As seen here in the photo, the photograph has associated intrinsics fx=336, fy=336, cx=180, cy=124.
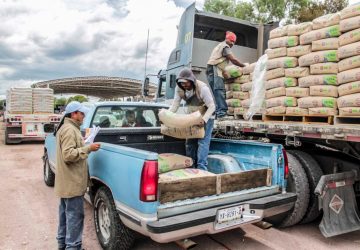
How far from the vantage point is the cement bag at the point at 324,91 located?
428cm

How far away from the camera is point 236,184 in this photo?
11.7ft

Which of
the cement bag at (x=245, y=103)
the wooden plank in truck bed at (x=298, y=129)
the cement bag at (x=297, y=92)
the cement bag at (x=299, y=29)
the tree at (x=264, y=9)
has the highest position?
the tree at (x=264, y=9)

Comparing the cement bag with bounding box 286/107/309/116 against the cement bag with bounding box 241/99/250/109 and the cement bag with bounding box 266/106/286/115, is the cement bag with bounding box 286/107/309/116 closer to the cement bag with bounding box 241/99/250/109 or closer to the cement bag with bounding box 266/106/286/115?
the cement bag with bounding box 266/106/286/115

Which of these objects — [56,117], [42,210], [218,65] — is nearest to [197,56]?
[218,65]

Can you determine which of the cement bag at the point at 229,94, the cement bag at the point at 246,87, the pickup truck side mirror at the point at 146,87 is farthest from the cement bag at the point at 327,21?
the pickup truck side mirror at the point at 146,87

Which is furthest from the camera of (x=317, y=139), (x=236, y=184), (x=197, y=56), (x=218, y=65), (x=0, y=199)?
(x=197, y=56)

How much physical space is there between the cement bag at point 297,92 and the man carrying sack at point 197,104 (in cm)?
122

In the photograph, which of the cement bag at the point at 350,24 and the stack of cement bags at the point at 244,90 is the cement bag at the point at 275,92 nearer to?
the stack of cement bags at the point at 244,90

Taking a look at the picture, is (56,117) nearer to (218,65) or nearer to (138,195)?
(218,65)

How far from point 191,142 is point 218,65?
7.43 ft

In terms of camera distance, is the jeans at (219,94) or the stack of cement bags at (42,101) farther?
the stack of cement bags at (42,101)

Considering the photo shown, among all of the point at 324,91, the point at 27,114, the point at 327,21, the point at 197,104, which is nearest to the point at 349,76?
the point at 324,91

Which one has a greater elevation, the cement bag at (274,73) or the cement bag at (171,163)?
the cement bag at (274,73)

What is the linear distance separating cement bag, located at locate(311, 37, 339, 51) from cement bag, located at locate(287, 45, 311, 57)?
0.36ft
